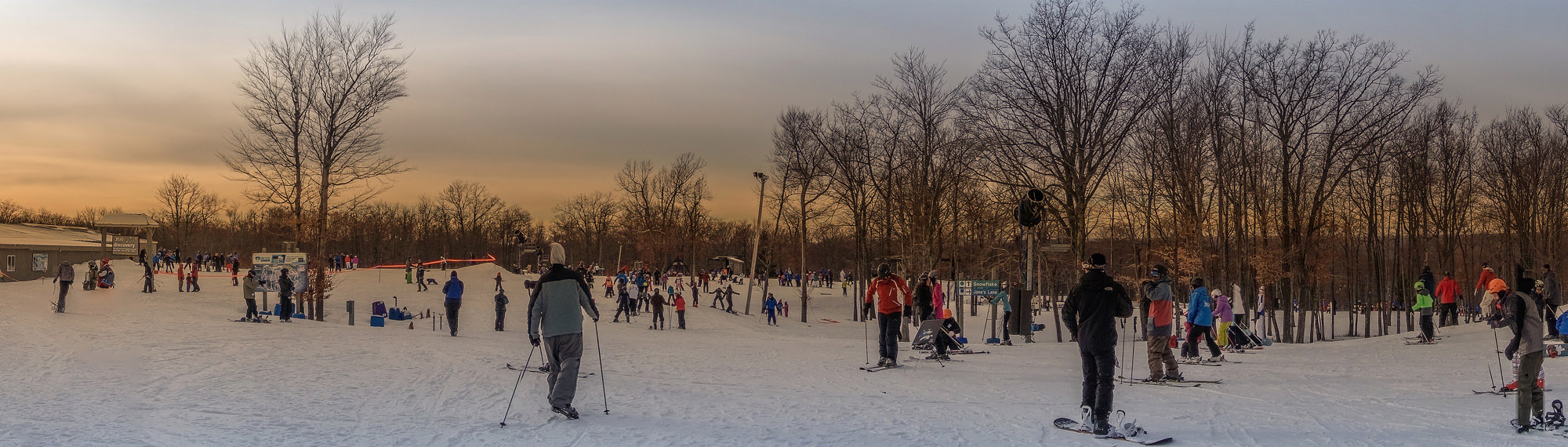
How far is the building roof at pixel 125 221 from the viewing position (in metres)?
48.4

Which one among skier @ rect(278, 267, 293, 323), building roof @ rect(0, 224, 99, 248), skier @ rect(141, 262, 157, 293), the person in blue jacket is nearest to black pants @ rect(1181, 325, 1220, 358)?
the person in blue jacket

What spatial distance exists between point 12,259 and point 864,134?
136 ft

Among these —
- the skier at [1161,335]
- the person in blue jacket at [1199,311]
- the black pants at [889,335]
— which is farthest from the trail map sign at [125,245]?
the skier at [1161,335]

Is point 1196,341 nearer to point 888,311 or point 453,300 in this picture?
→ point 888,311

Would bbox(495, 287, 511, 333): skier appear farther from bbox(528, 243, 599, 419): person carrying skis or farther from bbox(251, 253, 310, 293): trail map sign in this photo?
bbox(528, 243, 599, 419): person carrying skis

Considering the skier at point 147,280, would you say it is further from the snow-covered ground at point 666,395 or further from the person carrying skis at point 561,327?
the person carrying skis at point 561,327

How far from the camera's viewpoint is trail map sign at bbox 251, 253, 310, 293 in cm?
2425

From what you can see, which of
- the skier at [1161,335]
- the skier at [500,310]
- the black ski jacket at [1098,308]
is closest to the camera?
the black ski jacket at [1098,308]

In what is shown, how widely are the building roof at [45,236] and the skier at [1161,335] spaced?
52.2 meters

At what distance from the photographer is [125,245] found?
A: 51.1 m

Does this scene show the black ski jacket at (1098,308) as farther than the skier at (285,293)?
No

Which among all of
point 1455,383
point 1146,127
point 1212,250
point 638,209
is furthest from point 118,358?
point 638,209

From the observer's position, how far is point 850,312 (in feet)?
180

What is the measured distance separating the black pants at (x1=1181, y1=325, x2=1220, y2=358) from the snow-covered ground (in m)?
0.55
